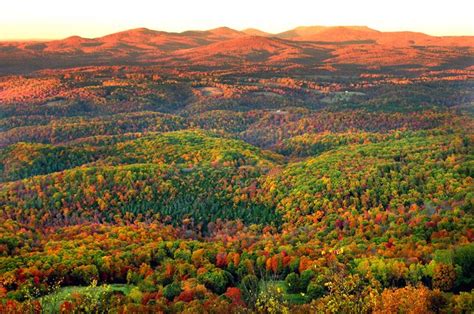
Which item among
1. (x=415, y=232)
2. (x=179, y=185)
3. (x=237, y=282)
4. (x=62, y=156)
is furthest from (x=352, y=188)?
(x=62, y=156)

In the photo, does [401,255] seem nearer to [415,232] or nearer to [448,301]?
[415,232]

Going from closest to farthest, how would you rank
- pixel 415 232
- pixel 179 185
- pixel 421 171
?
pixel 415 232
pixel 421 171
pixel 179 185

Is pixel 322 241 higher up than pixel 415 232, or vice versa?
pixel 415 232

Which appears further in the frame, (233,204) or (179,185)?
(179,185)

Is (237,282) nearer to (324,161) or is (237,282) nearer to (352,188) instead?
(352,188)

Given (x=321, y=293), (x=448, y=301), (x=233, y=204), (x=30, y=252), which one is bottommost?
(x=233, y=204)

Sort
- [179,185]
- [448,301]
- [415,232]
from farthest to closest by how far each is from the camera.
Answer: [179,185] < [415,232] < [448,301]

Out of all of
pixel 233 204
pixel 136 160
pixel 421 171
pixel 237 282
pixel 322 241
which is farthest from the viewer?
pixel 136 160

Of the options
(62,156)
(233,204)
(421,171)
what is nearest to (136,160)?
(62,156)

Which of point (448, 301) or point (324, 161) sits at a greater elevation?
point (448, 301)
